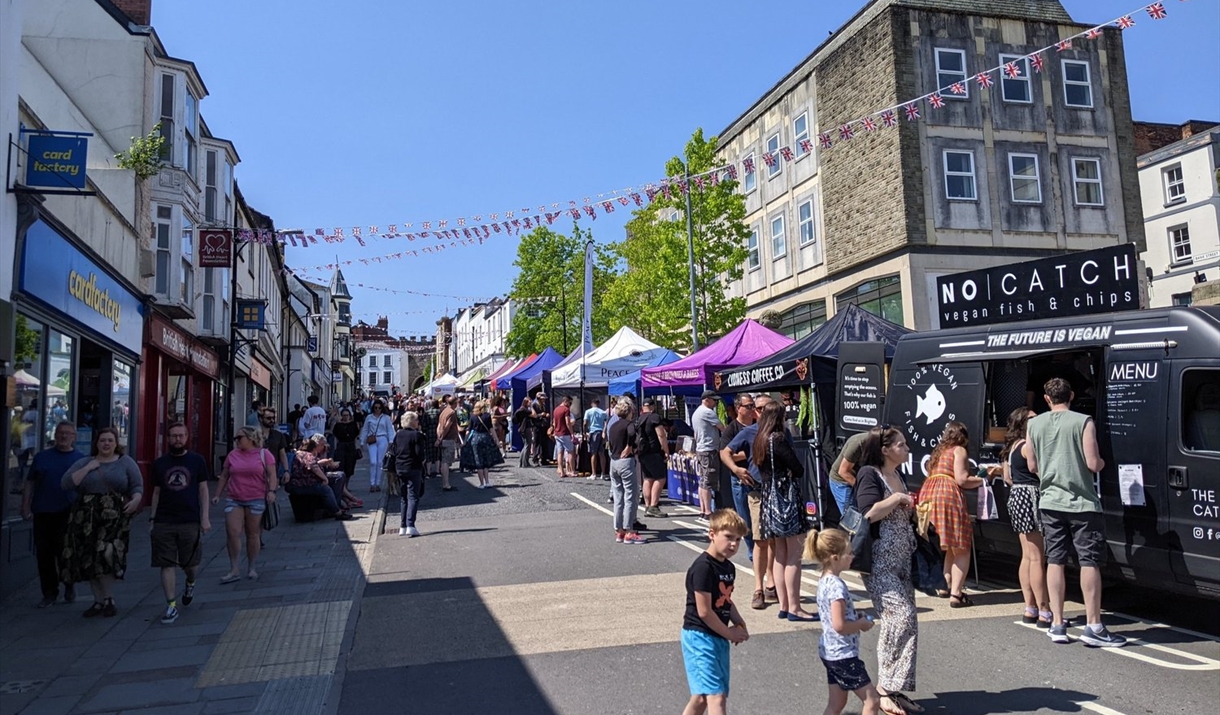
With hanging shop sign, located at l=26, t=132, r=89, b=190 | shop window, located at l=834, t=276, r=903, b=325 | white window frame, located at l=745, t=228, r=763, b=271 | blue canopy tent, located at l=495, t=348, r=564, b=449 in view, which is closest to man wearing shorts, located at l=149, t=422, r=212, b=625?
hanging shop sign, located at l=26, t=132, r=89, b=190

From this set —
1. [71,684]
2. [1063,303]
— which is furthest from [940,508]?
[71,684]

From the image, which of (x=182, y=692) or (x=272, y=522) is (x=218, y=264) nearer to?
(x=272, y=522)

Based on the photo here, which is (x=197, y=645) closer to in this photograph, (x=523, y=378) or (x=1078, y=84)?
(x=523, y=378)

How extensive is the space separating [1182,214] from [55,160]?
121ft

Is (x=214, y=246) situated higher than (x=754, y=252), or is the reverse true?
(x=754, y=252)

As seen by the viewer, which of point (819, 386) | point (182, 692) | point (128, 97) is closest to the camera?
point (182, 692)

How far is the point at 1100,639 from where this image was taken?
20.1 ft

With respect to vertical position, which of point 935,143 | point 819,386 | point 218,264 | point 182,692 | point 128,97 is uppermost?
point 935,143

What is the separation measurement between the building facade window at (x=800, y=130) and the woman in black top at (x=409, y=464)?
19.9 m

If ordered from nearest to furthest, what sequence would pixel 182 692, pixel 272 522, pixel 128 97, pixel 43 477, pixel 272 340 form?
1. pixel 182 692
2. pixel 43 477
3. pixel 272 522
4. pixel 128 97
5. pixel 272 340

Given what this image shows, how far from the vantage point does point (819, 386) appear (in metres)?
11.8

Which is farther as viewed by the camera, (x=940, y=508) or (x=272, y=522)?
(x=272, y=522)

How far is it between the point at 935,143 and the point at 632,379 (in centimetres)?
1161

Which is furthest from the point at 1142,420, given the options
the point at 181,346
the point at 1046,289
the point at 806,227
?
the point at 806,227
